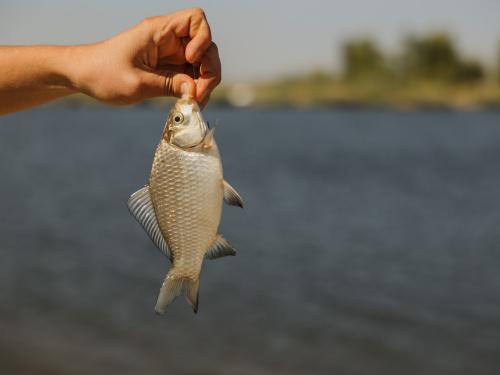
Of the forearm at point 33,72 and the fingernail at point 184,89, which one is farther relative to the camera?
the forearm at point 33,72

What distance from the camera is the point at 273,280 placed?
1098 cm

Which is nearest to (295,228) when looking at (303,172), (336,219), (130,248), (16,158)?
(336,219)

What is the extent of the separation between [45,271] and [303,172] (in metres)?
14.6

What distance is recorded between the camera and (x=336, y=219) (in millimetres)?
16203

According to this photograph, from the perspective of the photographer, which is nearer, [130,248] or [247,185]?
[130,248]

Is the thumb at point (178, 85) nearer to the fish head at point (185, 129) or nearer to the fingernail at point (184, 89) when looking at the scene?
the fingernail at point (184, 89)

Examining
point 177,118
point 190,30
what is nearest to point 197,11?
point 190,30

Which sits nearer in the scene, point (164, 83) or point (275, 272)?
point (164, 83)

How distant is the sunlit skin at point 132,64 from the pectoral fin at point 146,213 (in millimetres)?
466

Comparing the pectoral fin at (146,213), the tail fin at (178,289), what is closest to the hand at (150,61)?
the pectoral fin at (146,213)

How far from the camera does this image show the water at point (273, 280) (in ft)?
26.5

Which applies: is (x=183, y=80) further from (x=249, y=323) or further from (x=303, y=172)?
(x=303, y=172)

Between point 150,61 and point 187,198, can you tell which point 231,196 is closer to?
point 187,198

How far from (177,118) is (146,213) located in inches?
15.7
